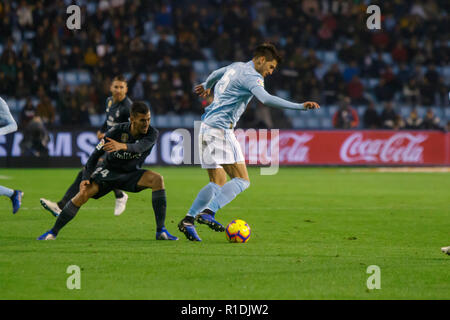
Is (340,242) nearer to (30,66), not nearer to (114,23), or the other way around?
(30,66)

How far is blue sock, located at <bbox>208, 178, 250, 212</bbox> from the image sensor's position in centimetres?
894

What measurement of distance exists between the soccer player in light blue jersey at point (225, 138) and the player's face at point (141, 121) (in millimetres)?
900

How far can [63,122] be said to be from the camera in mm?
23547

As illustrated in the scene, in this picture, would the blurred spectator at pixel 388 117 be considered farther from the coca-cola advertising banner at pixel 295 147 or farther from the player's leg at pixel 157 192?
the player's leg at pixel 157 192

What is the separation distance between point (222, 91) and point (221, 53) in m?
17.5

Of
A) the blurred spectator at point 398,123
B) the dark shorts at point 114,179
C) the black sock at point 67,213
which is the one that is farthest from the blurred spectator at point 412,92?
the black sock at point 67,213

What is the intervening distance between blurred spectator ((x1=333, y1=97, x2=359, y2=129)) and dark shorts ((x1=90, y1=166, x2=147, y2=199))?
1647 centimetres

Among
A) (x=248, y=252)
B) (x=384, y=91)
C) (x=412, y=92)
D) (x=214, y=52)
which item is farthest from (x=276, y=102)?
(x=412, y=92)

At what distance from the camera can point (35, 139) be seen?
73.5 feet

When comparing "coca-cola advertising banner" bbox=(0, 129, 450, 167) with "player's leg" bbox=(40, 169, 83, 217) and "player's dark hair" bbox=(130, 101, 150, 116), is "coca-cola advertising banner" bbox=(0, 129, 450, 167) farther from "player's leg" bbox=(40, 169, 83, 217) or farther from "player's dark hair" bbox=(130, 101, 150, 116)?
"player's dark hair" bbox=(130, 101, 150, 116)

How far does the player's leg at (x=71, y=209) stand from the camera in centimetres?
851

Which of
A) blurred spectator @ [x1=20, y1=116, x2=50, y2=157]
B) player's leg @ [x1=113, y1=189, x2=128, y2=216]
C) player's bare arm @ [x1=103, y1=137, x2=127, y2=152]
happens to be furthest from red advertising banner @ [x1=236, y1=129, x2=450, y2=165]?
player's bare arm @ [x1=103, y1=137, x2=127, y2=152]

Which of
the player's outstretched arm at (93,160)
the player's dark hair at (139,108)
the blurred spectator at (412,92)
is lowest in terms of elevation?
the player's outstretched arm at (93,160)

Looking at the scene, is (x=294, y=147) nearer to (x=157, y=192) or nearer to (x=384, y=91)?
(x=384, y=91)
